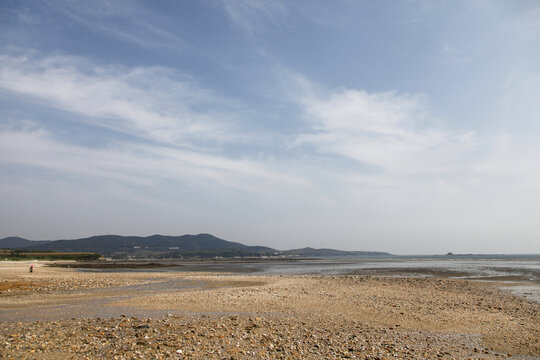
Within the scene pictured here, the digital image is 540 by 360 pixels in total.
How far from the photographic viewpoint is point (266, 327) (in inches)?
579

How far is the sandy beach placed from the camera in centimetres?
1164

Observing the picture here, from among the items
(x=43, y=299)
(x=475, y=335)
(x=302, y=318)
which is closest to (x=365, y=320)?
(x=302, y=318)

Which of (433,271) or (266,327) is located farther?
(433,271)

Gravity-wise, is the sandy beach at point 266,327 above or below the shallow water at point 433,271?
above

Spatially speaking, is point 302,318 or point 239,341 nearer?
point 239,341

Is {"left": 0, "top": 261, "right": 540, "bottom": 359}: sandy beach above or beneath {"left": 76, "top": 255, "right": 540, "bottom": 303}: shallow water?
above

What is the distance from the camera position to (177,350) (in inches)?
445

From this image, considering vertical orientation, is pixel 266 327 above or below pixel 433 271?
above

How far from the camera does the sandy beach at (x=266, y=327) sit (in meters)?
11.6

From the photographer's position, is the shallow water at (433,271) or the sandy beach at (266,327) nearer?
the sandy beach at (266,327)

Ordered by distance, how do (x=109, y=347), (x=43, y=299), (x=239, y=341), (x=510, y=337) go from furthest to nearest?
1. (x=43, y=299)
2. (x=510, y=337)
3. (x=239, y=341)
4. (x=109, y=347)

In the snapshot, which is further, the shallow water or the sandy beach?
the shallow water

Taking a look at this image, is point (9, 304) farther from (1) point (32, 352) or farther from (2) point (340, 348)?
(2) point (340, 348)

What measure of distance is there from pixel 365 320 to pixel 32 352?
13950 millimetres
